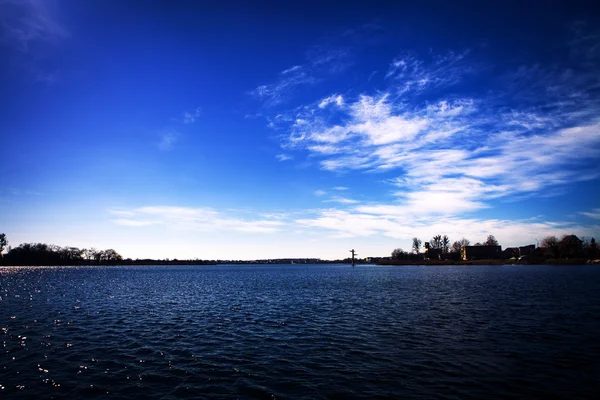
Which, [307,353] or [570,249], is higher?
[570,249]

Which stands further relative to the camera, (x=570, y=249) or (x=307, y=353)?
(x=570, y=249)

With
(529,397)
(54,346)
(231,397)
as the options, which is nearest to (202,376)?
(231,397)

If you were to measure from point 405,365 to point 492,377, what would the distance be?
15.0ft

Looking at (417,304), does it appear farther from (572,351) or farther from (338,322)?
(572,351)

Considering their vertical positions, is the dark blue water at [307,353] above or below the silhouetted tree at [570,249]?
below

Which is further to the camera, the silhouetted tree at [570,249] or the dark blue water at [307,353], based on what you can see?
the silhouetted tree at [570,249]

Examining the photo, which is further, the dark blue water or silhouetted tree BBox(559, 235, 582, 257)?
silhouetted tree BBox(559, 235, 582, 257)

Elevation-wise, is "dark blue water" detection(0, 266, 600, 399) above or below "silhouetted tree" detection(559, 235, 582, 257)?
below

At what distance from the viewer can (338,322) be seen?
31750 millimetres

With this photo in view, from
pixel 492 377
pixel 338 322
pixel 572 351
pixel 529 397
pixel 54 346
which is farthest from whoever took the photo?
pixel 338 322

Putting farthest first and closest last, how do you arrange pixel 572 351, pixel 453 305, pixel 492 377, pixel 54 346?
pixel 453 305 → pixel 54 346 → pixel 572 351 → pixel 492 377

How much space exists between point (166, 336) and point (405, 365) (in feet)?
65.9

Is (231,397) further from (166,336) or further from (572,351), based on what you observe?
(572,351)

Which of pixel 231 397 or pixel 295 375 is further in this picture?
pixel 295 375
